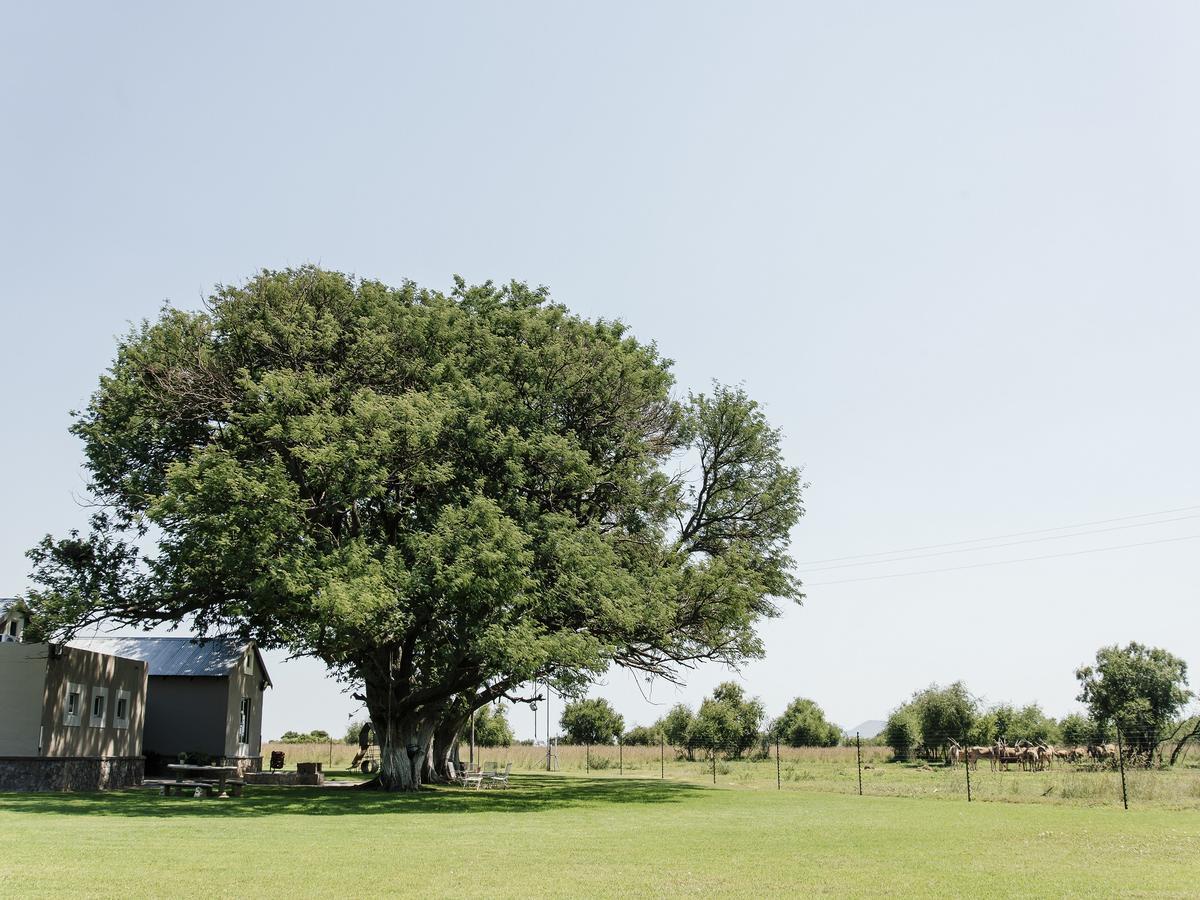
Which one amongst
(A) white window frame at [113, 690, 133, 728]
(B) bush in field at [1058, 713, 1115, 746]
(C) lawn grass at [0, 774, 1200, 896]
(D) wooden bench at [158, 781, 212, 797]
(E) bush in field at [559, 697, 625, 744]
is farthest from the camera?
(E) bush in field at [559, 697, 625, 744]

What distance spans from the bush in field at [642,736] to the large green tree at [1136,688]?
35.4m

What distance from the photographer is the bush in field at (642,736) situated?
82875 mm

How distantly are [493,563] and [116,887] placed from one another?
48.6ft

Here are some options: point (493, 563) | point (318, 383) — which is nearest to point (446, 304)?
point (318, 383)

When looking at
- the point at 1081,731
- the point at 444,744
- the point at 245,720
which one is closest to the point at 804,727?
the point at 1081,731

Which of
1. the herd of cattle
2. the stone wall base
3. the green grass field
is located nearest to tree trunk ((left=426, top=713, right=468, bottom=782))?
the green grass field

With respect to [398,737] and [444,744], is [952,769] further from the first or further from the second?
[398,737]

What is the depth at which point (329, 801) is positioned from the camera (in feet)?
88.0

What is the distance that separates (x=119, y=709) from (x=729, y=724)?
42163 mm

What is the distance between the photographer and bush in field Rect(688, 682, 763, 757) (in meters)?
64.9

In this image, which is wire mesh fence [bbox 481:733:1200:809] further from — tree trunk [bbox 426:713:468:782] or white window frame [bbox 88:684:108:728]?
white window frame [bbox 88:684:108:728]

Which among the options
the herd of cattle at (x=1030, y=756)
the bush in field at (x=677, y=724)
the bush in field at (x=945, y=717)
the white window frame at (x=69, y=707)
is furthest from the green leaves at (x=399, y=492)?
the bush in field at (x=677, y=724)

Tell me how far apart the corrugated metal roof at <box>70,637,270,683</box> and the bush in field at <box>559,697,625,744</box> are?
48.2 m

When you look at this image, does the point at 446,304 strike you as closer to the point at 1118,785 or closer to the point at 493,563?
the point at 493,563
